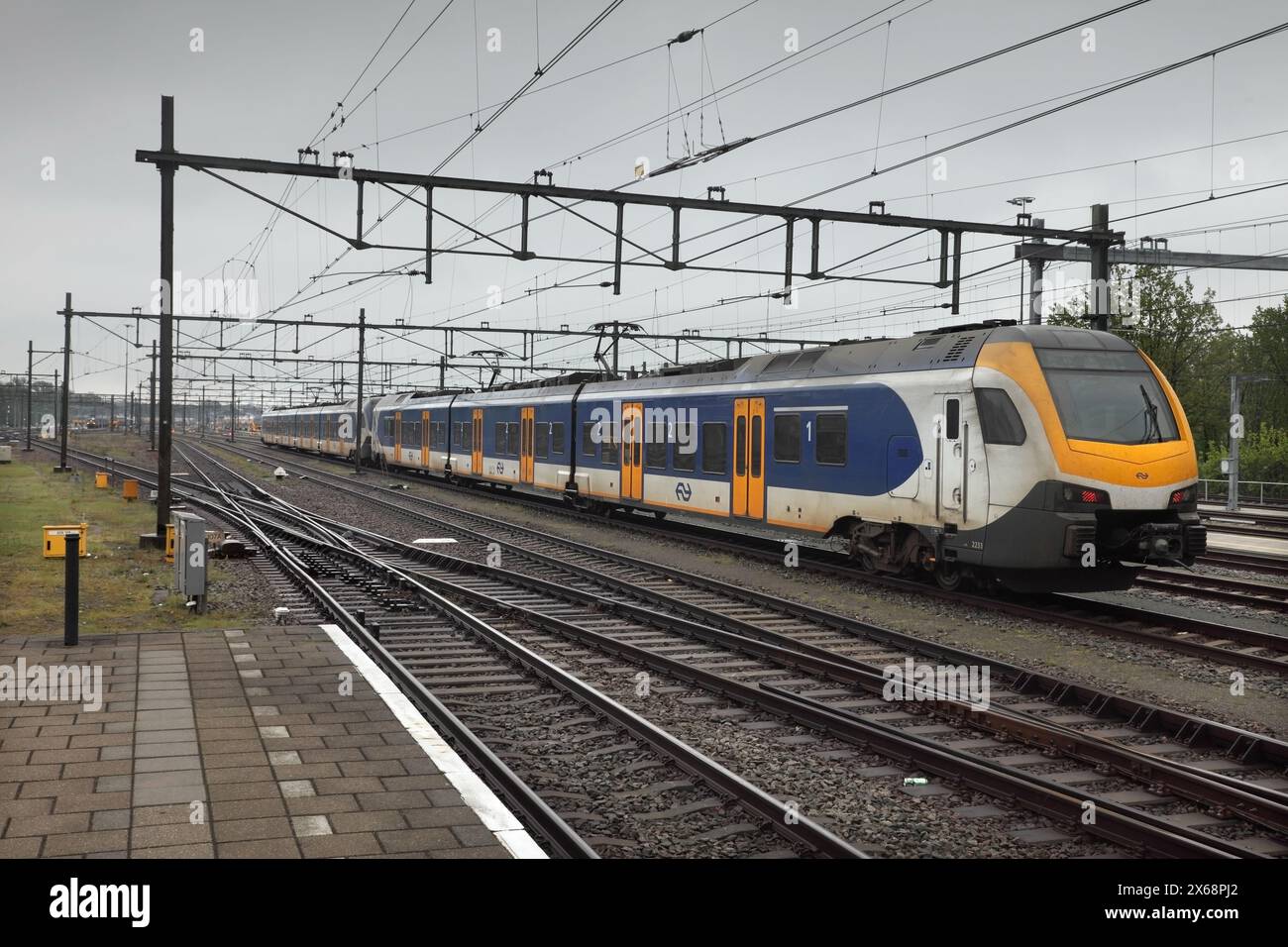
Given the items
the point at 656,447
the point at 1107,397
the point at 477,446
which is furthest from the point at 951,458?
the point at 477,446

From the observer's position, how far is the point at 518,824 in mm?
5555

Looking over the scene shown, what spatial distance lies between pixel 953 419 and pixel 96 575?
1169 centimetres

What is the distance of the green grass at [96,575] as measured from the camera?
11.7 metres

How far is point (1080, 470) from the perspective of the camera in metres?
12.4

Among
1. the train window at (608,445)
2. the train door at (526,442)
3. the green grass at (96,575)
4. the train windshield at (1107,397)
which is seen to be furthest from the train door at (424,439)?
the train windshield at (1107,397)

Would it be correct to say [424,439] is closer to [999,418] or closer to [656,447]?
[656,447]

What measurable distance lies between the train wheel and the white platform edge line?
7.88 metres

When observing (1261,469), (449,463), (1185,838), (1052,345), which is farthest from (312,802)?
(1261,469)

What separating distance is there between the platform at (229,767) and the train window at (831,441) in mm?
8649

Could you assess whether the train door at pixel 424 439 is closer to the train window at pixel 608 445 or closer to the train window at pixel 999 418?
the train window at pixel 608 445

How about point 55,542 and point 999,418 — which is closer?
point 999,418

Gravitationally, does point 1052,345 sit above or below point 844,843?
above

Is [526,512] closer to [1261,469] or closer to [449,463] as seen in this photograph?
[449,463]

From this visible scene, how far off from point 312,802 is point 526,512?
2236 centimetres
